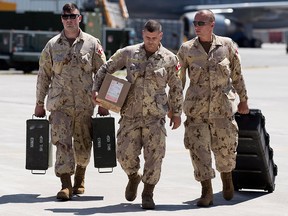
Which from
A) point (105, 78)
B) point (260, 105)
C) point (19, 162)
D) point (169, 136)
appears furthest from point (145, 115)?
point (260, 105)

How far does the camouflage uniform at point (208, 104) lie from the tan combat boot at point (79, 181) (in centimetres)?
108

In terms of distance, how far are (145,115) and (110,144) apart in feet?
2.20

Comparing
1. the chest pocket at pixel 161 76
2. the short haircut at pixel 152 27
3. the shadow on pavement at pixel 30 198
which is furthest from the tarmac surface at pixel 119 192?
the short haircut at pixel 152 27

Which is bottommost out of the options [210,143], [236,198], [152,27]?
→ [236,198]

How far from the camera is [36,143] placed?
28.7 ft

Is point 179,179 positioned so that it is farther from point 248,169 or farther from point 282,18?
point 282,18

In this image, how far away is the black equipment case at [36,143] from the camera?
8.72m

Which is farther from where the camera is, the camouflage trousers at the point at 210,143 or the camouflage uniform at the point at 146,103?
the camouflage trousers at the point at 210,143

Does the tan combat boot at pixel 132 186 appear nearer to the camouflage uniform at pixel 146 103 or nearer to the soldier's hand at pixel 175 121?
the camouflage uniform at pixel 146 103

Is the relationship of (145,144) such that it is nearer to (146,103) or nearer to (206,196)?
(146,103)

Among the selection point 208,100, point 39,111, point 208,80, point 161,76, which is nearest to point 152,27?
point 161,76

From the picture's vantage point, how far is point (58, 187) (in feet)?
Result: 30.3

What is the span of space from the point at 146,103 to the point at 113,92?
0.29 metres

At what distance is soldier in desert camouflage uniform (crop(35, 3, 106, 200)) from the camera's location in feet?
28.0
